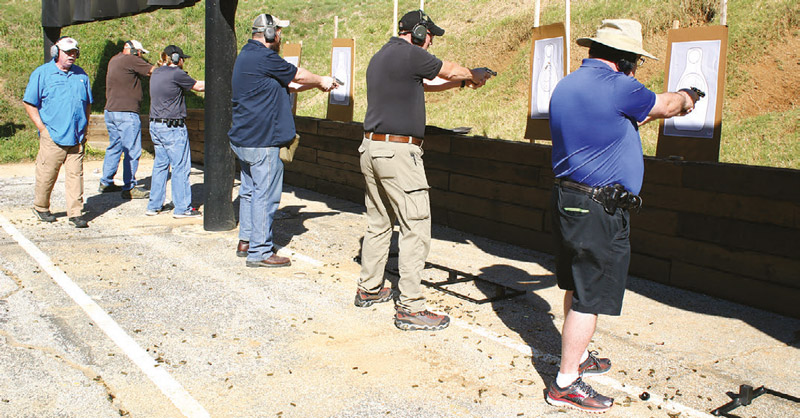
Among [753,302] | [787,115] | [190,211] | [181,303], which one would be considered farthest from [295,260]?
[787,115]

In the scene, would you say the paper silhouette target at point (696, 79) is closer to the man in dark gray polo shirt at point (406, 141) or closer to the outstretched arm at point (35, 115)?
the man in dark gray polo shirt at point (406, 141)

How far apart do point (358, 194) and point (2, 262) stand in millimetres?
4564

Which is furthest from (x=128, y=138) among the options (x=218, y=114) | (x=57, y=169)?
(x=218, y=114)

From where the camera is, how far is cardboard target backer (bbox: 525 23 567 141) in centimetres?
804

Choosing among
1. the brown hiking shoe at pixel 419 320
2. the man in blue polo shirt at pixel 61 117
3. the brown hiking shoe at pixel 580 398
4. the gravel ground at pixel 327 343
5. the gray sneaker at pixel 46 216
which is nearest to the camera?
the brown hiking shoe at pixel 580 398

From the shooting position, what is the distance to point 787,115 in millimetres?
10586

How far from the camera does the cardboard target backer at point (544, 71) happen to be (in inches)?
316

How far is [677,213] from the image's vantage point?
20.5ft

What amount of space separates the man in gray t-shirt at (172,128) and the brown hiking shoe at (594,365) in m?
5.86

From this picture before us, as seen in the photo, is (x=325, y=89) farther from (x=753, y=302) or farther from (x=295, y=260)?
(x=753, y=302)

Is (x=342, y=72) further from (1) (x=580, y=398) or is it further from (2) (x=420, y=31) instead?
(1) (x=580, y=398)

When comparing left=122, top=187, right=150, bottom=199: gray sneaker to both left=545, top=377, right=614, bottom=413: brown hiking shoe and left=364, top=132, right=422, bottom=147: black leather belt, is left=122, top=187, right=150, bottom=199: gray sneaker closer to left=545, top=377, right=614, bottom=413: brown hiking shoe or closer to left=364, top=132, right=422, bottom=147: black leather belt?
left=364, top=132, right=422, bottom=147: black leather belt

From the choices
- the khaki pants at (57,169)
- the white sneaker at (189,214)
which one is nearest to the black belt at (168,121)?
the khaki pants at (57,169)

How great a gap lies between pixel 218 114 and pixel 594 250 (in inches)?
216
